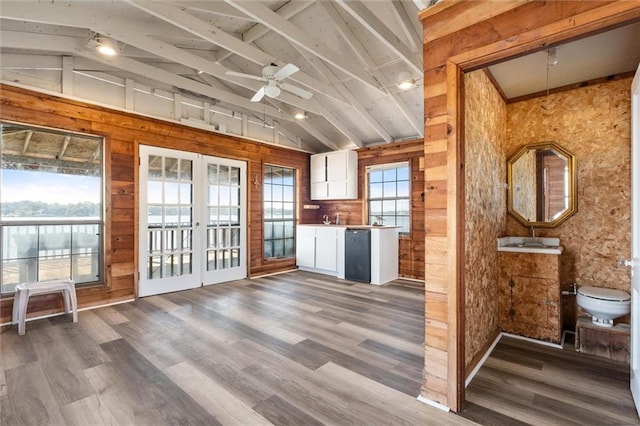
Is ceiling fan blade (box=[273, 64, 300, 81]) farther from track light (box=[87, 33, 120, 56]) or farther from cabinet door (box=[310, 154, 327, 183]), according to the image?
cabinet door (box=[310, 154, 327, 183])

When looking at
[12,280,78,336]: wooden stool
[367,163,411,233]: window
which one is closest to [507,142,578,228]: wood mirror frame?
[367,163,411,233]: window

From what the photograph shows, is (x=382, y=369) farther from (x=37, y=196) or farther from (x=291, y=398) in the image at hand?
(x=37, y=196)

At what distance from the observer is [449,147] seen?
1.85 m

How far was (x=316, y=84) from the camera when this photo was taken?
4207 millimetres

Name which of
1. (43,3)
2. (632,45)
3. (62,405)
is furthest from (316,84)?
(62,405)

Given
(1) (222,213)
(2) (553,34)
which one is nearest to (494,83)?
(2) (553,34)

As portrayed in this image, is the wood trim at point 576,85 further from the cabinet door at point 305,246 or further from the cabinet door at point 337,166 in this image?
the cabinet door at point 305,246

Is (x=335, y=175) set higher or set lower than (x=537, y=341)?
higher

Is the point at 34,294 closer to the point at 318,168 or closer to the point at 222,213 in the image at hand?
the point at 222,213

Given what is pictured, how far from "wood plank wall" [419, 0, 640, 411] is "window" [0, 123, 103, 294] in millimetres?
4119

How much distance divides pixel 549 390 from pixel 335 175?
187 inches

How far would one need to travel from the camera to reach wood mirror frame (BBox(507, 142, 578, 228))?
3.10 metres

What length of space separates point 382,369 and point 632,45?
3135 millimetres

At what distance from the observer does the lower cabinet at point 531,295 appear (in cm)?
277
